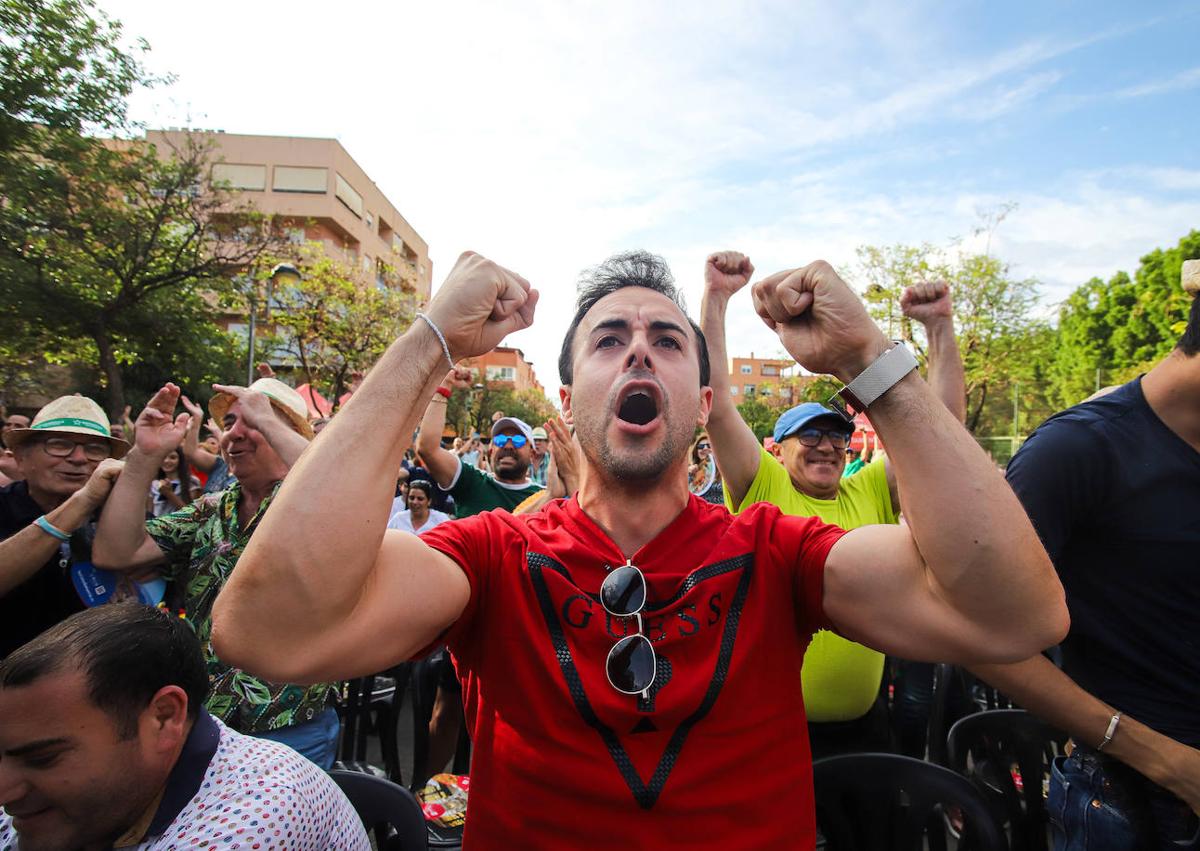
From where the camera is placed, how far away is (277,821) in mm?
1669

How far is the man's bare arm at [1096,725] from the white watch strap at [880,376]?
0.80 meters

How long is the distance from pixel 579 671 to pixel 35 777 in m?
1.22

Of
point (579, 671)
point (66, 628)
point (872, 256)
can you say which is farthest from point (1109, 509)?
point (872, 256)

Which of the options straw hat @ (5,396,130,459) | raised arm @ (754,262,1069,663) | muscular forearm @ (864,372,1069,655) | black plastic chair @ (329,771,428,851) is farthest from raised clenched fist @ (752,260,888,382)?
straw hat @ (5,396,130,459)

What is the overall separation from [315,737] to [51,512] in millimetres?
1494

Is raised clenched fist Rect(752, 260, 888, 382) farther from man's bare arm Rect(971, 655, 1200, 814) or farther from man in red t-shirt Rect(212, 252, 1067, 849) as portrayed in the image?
man's bare arm Rect(971, 655, 1200, 814)

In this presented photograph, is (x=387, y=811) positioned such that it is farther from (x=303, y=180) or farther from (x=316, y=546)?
(x=303, y=180)

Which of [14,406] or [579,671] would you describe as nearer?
[579,671]

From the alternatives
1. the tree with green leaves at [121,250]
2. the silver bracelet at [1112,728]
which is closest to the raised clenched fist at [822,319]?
the silver bracelet at [1112,728]

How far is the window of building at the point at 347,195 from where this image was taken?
47.9 meters

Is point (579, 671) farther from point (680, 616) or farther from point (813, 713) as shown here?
point (813, 713)

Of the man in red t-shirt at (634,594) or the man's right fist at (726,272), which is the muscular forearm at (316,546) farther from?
the man's right fist at (726,272)

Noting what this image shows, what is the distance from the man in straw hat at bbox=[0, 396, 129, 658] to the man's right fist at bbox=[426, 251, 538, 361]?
2.37 meters

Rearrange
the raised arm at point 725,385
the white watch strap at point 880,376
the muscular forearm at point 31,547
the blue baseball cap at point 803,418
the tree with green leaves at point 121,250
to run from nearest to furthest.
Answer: the white watch strap at point 880,376 → the raised arm at point 725,385 → the muscular forearm at point 31,547 → the blue baseball cap at point 803,418 → the tree with green leaves at point 121,250
